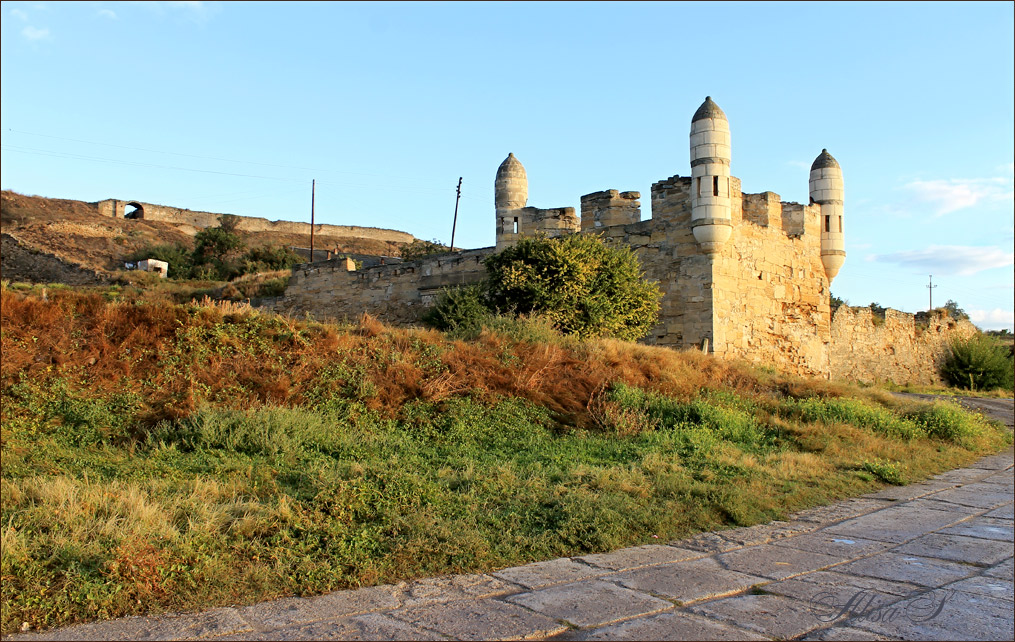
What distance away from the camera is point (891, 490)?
876 cm

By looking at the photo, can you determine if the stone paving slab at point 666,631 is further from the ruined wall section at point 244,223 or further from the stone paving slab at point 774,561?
the ruined wall section at point 244,223

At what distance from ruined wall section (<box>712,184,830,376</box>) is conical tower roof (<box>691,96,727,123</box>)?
5.82ft

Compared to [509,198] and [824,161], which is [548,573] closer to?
[509,198]

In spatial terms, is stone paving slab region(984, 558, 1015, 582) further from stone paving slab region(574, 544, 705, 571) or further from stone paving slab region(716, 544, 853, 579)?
stone paving slab region(574, 544, 705, 571)

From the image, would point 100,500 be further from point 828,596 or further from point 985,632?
point 985,632

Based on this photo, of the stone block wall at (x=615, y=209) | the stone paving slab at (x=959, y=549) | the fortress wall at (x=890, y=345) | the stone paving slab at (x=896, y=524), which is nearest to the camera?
the stone paving slab at (x=959, y=549)

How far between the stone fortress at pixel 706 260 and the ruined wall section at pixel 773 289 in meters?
0.03

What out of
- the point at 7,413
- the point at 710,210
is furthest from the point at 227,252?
the point at 7,413

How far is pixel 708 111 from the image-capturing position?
16969 mm

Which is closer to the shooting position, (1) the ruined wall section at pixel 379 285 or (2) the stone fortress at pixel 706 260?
(2) the stone fortress at pixel 706 260

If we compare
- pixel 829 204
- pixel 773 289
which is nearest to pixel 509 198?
pixel 773 289

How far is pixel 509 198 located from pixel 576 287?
4594 millimetres

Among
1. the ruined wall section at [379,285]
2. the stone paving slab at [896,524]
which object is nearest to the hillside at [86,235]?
the ruined wall section at [379,285]

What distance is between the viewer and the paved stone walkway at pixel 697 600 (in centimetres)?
402
